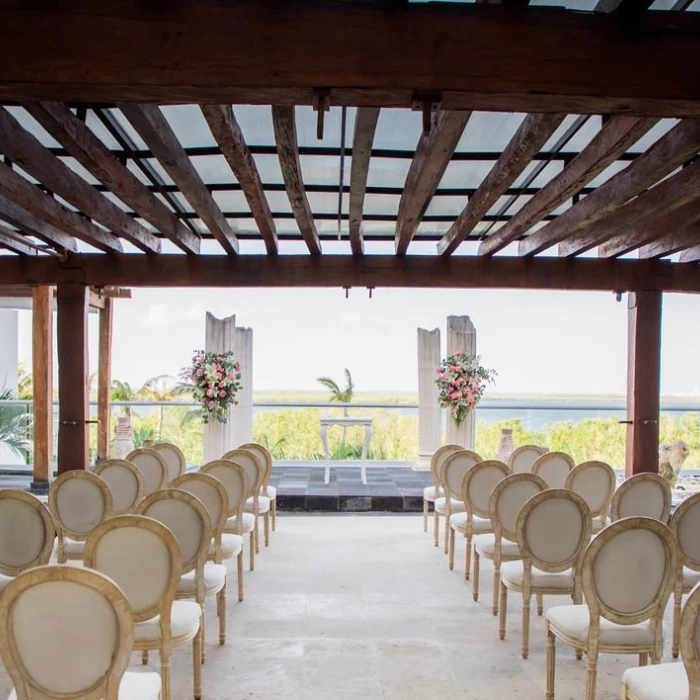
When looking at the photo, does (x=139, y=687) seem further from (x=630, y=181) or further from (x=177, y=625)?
(x=630, y=181)

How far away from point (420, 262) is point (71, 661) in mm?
5388

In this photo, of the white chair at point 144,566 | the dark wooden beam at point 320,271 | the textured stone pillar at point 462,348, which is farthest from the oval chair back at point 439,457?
the white chair at point 144,566

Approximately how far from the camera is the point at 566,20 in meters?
2.43

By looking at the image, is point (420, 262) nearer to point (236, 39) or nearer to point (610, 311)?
point (236, 39)

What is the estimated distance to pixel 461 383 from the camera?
803 cm

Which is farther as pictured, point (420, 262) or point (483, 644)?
point (420, 262)

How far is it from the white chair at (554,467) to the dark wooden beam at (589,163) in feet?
5.86

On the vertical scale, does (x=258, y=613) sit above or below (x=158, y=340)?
below

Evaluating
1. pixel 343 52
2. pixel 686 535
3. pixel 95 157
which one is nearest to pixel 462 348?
pixel 686 535

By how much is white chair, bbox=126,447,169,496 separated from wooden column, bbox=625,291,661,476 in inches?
193

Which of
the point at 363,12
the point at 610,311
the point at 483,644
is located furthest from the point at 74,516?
the point at 610,311

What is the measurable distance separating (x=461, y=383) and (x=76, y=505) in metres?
5.04

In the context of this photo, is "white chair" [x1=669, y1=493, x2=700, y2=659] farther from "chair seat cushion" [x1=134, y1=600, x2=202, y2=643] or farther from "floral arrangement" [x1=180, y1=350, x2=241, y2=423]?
"floral arrangement" [x1=180, y1=350, x2=241, y2=423]

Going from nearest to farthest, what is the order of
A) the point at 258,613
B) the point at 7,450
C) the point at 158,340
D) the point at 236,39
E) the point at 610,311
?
the point at 236,39, the point at 258,613, the point at 7,450, the point at 158,340, the point at 610,311
